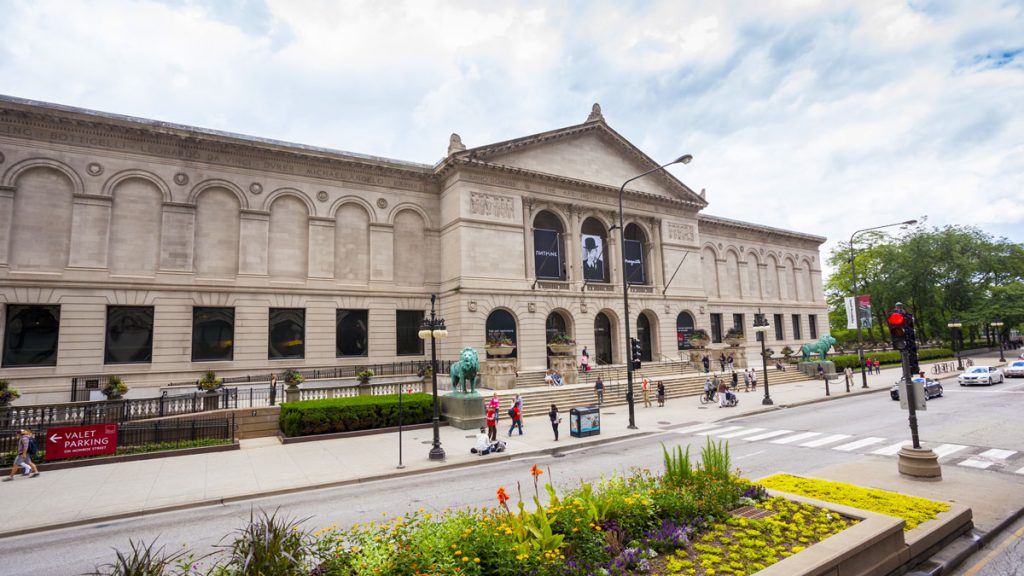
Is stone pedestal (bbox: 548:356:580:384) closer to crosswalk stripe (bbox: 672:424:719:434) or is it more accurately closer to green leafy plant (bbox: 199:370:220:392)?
crosswalk stripe (bbox: 672:424:719:434)

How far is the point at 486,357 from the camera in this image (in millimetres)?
34062

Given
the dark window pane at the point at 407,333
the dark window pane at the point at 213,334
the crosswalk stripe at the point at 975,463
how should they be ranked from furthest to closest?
1. the dark window pane at the point at 407,333
2. the dark window pane at the point at 213,334
3. the crosswalk stripe at the point at 975,463

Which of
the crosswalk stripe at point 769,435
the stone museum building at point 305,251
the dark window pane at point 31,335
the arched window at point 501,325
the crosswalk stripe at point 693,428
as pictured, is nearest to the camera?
the crosswalk stripe at point 769,435

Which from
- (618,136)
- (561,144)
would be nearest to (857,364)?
(618,136)

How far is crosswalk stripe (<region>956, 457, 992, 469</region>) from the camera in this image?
13002 millimetres

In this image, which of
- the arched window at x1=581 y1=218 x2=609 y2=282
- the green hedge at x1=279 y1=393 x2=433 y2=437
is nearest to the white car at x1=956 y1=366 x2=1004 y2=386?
the arched window at x1=581 y1=218 x2=609 y2=282

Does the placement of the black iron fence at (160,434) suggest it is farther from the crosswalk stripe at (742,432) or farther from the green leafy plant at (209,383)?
the crosswalk stripe at (742,432)

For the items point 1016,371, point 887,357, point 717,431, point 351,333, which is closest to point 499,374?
point 351,333

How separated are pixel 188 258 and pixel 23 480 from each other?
17.4 m

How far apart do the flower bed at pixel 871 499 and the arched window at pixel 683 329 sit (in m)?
36.1

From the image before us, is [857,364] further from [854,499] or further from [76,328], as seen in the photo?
[76,328]

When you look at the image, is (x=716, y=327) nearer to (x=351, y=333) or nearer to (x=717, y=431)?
(x=717, y=431)

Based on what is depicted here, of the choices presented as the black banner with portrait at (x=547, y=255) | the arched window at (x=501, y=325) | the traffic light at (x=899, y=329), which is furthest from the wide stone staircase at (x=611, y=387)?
the traffic light at (x=899, y=329)

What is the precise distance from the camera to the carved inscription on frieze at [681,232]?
46.3 metres
